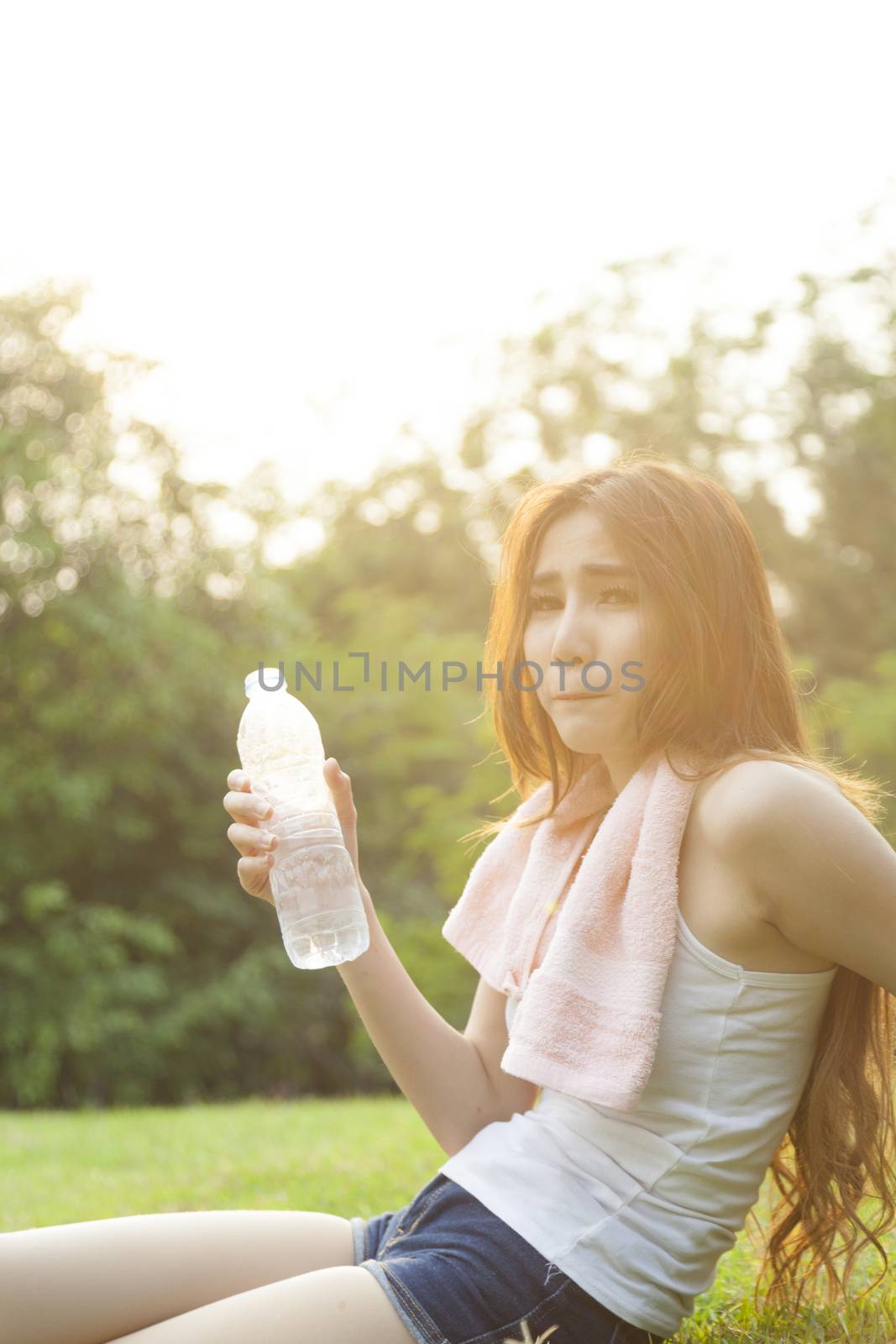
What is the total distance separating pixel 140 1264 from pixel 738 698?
128cm

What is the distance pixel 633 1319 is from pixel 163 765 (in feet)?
40.0

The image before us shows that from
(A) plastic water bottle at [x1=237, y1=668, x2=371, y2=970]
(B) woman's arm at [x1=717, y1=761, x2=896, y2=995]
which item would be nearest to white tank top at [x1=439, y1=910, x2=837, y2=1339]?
(B) woman's arm at [x1=717, y1=761, x2=896, y2=995]

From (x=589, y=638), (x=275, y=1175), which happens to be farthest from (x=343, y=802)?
(x=275, y=1175)

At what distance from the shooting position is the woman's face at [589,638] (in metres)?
2.01

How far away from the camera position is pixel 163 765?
1353cm

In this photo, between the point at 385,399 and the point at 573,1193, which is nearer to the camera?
the point at 573,1193

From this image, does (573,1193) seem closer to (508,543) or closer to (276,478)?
(508,543)

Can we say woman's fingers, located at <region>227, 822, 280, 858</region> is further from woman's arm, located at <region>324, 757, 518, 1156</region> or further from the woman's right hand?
woman's arm, located at <region>324, 757, 518, 1156</region>

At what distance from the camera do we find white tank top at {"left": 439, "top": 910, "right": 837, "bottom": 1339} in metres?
1.78

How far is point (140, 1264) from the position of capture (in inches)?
76.5

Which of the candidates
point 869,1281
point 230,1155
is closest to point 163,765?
point 230,1155

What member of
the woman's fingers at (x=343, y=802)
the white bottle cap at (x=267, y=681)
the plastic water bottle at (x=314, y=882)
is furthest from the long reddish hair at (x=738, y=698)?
the white bottle cap at (x=267, y=681)

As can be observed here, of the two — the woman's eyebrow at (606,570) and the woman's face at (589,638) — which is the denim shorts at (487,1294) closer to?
the woman's face at (589,638)

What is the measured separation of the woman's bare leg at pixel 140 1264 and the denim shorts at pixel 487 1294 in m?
0.31
